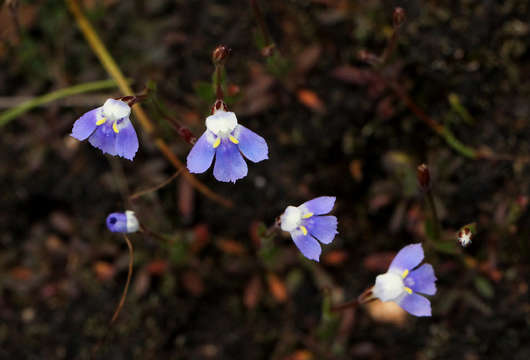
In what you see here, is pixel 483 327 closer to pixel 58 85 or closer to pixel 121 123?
pixel 121 123

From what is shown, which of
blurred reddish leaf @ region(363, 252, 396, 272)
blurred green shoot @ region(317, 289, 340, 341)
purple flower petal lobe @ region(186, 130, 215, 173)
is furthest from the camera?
blurred reddish leaf @ region(363, 252, 396, 272)

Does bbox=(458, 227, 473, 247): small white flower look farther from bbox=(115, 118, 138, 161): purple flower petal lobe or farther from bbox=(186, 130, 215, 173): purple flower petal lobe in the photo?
bbox=(115, 118, 138, 161): purple flower petal lobe

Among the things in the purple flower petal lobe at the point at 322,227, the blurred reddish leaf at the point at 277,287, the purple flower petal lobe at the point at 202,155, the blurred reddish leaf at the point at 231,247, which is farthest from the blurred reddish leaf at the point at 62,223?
the purple flower petal lobe at the point at 322,227

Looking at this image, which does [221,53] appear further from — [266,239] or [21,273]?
[21,273]

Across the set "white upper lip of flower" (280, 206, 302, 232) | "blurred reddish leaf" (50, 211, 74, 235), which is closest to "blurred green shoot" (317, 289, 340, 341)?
"white upper lip of flower" (280, 206, 302, 232)

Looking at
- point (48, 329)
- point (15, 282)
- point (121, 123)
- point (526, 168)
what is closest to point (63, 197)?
point (15, 282)

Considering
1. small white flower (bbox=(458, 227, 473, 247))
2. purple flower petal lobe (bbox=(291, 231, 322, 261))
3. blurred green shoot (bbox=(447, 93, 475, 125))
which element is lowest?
small white flower (bbox=(458, 227, 473, 247))

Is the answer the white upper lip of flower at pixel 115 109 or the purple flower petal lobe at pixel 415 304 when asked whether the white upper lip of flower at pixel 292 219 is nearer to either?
the purple flower petal lobe at pixel 415 304

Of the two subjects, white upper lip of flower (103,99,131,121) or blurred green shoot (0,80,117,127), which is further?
blurred green shoot (0,80,117,127)
